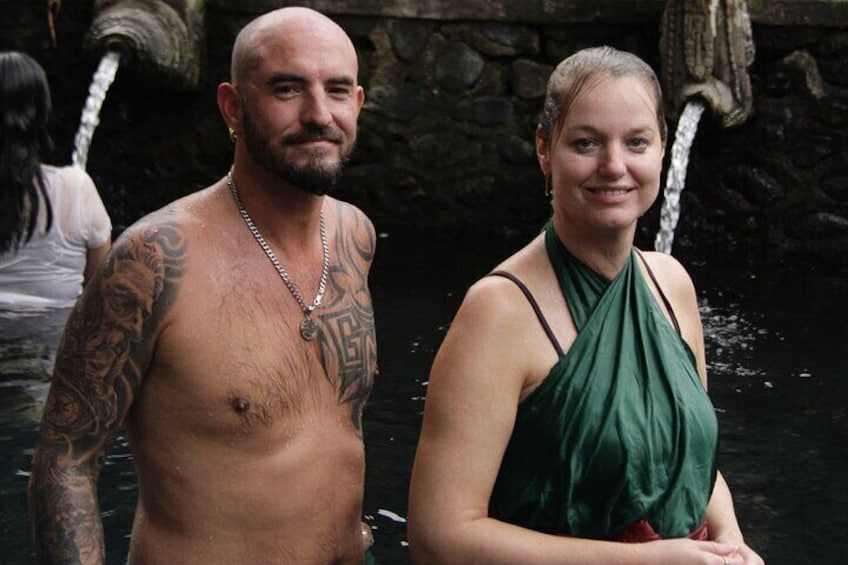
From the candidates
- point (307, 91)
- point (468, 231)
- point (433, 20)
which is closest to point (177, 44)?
point (433, 20)

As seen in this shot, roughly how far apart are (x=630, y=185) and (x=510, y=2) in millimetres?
5387

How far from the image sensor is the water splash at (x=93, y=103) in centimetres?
747

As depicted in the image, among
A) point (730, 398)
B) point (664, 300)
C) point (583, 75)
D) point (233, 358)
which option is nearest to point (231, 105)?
point (233, 358)

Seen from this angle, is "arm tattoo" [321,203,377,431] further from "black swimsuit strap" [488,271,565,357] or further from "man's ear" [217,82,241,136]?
"black swimsuit strap" [488,271,565,357]

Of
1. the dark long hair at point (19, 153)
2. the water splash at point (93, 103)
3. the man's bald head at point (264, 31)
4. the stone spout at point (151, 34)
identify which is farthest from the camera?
the stone spout at point (151, 34)

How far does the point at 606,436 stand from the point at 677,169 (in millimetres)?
5133

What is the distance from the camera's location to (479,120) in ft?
25.8

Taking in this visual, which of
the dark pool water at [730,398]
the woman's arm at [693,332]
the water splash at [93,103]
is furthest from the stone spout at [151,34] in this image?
the woman's arm at [693,332]

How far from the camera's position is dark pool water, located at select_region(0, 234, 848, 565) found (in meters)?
4.57

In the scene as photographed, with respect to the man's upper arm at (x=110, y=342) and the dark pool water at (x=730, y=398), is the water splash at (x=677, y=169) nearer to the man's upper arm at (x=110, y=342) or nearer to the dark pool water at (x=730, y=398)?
the dark pool water at (x=730, y=398)

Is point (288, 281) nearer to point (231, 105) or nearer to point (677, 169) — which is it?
point (231, 105)

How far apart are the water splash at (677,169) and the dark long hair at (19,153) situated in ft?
10.9

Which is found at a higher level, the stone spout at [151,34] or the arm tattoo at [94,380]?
the stone spout at [151,34]

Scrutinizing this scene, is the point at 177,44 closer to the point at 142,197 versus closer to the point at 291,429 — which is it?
the point at 142,197
